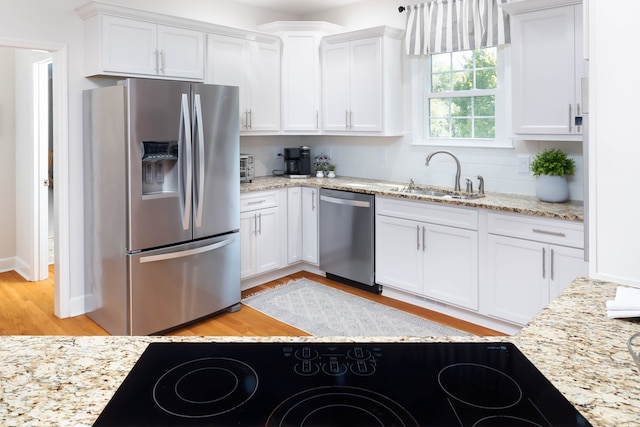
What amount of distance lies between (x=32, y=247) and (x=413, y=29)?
395 cm

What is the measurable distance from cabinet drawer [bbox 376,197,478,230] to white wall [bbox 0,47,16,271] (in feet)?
11.8

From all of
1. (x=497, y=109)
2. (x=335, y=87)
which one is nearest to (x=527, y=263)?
(x=497, y=109)

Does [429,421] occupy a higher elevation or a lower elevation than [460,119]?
lower

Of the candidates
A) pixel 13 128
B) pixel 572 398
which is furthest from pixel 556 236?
pixel 13 128

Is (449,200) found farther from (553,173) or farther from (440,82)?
(440,82)

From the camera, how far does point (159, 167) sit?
129 inches

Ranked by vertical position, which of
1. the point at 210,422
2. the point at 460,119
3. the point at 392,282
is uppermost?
the point at 460,119

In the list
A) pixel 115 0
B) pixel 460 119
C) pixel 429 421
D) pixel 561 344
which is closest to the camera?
pixel 429 421

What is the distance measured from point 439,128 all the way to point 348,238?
4.14 feet

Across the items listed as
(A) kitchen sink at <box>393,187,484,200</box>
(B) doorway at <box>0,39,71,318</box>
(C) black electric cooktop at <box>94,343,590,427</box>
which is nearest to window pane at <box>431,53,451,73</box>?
(A) kitchen sink at <box>393,187,484,200</box>

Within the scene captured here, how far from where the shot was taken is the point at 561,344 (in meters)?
1.06

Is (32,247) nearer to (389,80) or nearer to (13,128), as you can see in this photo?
(13,128)

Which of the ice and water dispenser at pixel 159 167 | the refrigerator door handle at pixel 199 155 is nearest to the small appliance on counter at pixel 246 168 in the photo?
the refrigerator door handle at pixel 199 155

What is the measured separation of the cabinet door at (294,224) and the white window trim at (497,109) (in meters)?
1.18
